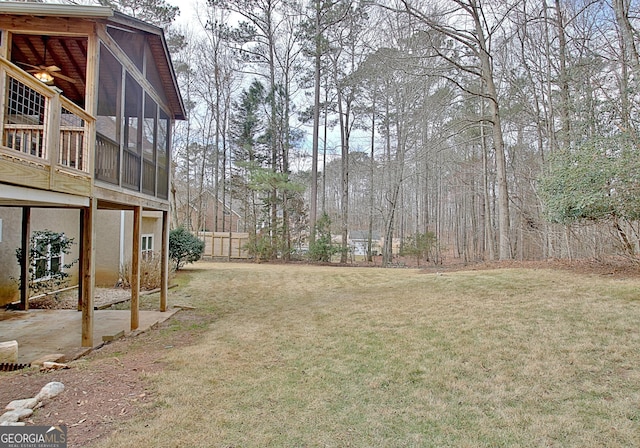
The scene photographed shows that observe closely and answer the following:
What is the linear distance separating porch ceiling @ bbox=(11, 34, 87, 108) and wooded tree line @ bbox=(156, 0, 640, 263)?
26.9ft

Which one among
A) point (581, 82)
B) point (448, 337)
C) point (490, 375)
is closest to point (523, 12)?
point (581, 82)

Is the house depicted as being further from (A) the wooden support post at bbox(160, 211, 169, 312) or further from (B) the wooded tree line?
(B) the wooded tree line

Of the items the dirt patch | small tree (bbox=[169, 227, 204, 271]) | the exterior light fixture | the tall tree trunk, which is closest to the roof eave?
the exterior light fixture

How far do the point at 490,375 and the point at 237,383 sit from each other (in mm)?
2645

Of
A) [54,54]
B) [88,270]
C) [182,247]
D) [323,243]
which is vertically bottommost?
[88,270]

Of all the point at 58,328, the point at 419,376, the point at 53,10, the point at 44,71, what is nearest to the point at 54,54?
the point at 44,71

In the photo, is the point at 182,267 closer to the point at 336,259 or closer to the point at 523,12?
the point at 336,259

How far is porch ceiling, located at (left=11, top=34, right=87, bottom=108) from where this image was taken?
19.4 ft

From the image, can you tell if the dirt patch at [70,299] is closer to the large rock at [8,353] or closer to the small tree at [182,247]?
the large rock at [8,353]

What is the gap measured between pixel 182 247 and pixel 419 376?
11982 millimetres

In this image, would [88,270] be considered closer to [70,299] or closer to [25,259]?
[25,259]

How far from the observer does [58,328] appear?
5852mm

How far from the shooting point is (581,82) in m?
10.4

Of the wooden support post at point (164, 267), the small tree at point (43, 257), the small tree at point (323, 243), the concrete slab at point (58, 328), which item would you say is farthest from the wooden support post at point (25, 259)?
the small tree at point (323, 243)
